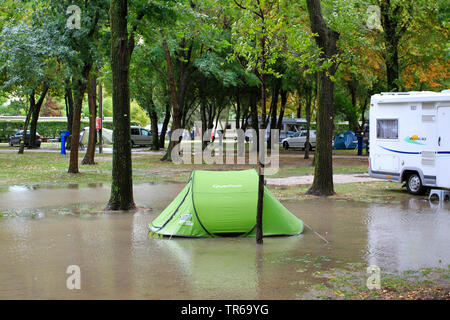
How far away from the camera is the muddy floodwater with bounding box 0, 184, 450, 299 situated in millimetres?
6867

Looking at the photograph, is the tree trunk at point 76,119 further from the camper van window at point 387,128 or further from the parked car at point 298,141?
the parked car at point 298,141

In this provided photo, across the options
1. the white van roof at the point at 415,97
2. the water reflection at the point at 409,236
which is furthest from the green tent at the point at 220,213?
the white van roof at the point at 415,97

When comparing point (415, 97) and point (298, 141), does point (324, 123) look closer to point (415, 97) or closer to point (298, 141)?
point (415, 97)

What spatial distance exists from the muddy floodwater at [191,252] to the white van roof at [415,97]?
316 centimetres

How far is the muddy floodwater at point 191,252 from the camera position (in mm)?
6867

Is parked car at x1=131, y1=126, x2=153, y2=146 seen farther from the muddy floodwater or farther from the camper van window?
the muddy floodwater

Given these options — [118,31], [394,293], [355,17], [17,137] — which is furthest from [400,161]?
[17,137]

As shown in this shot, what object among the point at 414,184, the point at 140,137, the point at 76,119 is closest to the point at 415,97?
the point at 414,184

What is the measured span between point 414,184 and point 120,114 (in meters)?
8.83

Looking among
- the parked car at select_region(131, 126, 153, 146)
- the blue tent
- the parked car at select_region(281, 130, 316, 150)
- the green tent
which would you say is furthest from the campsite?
the parked car at select_region(131, 126, 153, 146)

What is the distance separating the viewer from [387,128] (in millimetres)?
17297

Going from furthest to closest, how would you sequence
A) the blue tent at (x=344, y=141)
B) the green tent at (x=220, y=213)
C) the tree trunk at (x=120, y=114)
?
the blue tent at (x=344, y=141)
the tree trunk at (x=120, y=114)
the green tent at (x=220, y=213)

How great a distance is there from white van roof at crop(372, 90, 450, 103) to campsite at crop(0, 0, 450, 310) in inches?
2.3

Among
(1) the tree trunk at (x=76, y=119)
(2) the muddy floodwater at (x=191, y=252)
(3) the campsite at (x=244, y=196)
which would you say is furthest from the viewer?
(1) the tree trunk at (x=76, y=119)
